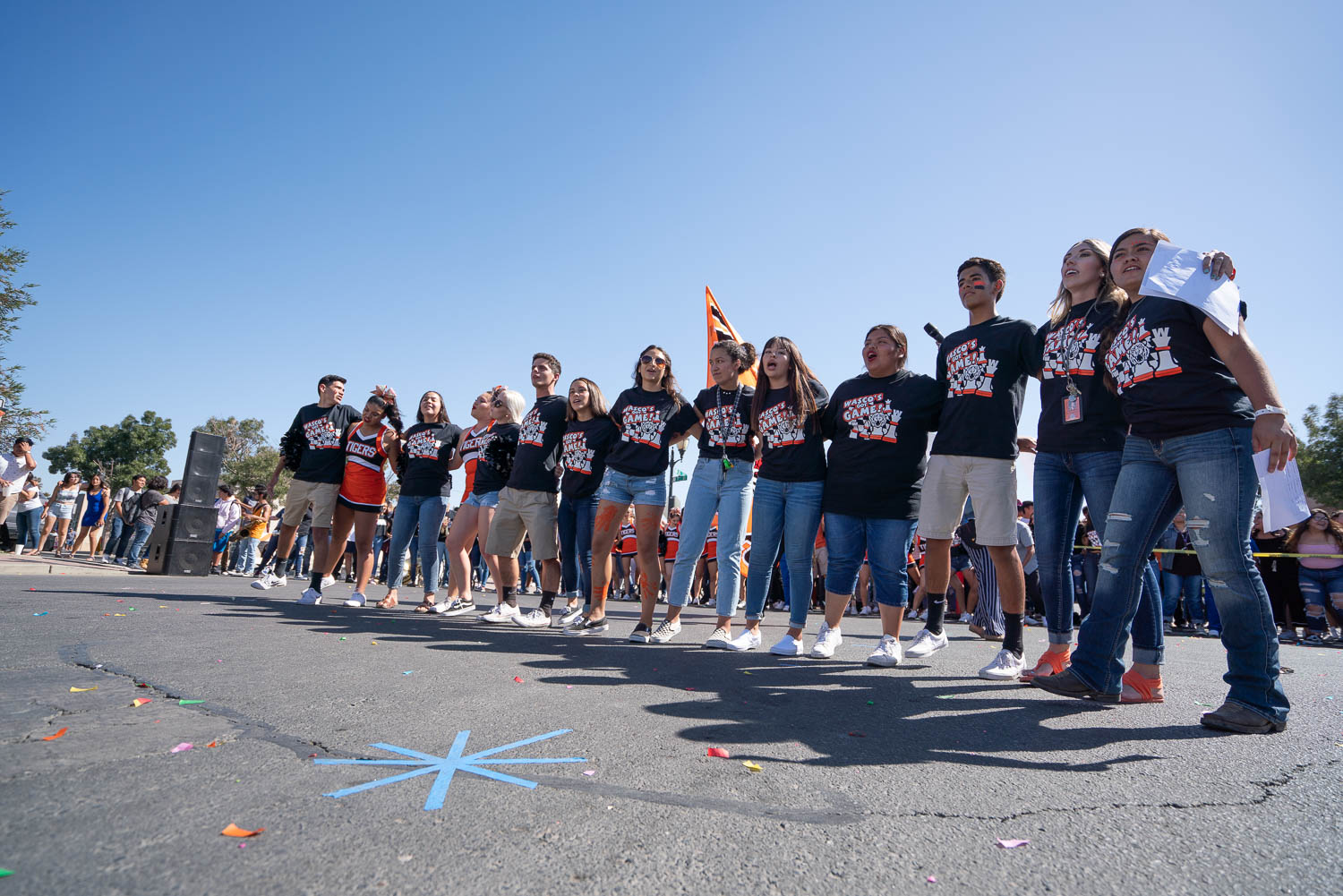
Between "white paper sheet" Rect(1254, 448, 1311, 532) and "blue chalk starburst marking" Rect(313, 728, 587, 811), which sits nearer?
"blue chalk starburst marking" Rect(313, 728, 587, 811)

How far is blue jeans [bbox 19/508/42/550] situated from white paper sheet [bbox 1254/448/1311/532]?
19636 mm

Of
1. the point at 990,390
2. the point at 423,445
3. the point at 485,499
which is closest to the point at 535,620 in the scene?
the point at 485,499

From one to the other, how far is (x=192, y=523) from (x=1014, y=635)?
11.3 meters

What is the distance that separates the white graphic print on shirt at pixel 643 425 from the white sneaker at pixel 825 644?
1.83 meters

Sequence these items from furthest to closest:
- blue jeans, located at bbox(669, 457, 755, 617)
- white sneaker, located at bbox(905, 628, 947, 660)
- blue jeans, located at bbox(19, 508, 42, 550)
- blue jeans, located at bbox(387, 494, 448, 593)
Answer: blue jeans, located at bbox(19, 508, 42, 550) < blue jeans, located at bbox(387, 494, 448, 593) < blue jeans, located at bbox(669, 457, 755, 617) < white sneaker, located at bbox(905, 628, 947, 660)

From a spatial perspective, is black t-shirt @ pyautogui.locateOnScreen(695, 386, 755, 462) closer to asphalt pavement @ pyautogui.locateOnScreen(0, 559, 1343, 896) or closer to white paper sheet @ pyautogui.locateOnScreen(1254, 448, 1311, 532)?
asphalt pavement @ pyautogui.locateOnScreen(0, 559, 1343, 896)

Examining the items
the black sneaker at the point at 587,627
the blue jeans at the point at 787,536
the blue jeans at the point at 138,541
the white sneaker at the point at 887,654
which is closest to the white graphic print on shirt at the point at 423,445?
the black sneaker at the point at 587,627

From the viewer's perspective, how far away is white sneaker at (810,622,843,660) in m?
4.79

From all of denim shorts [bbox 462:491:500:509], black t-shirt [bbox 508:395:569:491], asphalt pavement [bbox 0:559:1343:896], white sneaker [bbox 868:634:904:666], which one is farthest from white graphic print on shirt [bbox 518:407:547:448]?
white sneaker [bbox 868:634:904:666]

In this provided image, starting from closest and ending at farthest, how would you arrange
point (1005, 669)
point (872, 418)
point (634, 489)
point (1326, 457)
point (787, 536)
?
1. point (1005, 669)
2. point (872, 418)
3. point (787, 536)
4. point (634, 489)
5. point (1326, 457)

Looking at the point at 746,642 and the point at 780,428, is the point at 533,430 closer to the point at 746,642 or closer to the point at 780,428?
the point at 780,428

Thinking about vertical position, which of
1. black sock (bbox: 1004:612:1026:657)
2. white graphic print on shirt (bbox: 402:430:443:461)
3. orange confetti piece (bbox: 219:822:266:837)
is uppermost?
white graphic print on shirt (bbox: 402:430:443:461)

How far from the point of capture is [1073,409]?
12.5 feet

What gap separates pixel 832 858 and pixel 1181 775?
143cm
